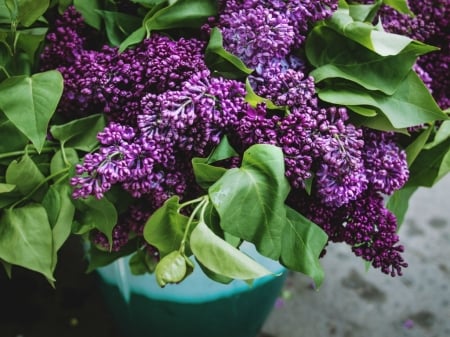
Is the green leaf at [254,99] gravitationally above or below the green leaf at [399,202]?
above

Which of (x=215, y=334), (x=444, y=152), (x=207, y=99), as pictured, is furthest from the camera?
(x=215, y=334)

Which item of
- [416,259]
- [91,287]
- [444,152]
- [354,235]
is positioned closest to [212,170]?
[354,235]

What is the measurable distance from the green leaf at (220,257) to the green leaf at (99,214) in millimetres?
114

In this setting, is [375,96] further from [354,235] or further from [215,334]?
[215,334]

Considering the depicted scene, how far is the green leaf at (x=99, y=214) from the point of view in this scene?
0.56 m

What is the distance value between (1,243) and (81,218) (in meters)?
0.08

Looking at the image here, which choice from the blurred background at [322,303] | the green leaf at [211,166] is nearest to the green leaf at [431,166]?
the green leaf at [211,166]

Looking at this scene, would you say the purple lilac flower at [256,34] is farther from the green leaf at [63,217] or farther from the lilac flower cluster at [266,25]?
the green leaf at [63,217]

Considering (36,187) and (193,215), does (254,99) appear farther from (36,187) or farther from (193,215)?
(36,187)

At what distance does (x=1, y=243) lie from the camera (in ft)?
1.89

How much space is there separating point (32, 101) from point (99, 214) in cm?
12

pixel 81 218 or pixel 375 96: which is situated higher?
pixel 375 96

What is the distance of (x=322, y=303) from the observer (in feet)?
3.81

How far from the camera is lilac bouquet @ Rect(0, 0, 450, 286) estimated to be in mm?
505
